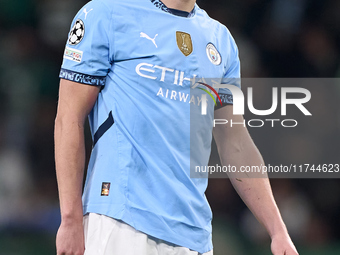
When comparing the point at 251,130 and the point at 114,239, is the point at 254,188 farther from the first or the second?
the point at 251,130

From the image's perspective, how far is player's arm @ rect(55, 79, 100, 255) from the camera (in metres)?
1.65

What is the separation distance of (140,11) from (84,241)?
2.61ft

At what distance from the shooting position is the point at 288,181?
16.9 feet

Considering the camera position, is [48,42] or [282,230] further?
[48,42]

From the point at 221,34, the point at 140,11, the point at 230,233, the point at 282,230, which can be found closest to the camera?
the point at 140,11

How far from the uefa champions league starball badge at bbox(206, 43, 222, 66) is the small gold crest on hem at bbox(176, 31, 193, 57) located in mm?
108

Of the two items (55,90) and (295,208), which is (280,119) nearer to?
(295,208)

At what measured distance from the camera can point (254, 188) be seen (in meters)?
2.10

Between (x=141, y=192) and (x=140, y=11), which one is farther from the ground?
(x=140, y=11)

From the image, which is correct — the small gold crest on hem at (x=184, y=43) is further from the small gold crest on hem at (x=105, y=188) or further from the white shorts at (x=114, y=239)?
the white shorts at (x=114, y=239)

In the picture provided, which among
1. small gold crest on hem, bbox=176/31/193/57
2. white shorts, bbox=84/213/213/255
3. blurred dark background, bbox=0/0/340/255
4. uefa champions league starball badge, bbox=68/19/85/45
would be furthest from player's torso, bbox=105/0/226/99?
blurred dark background, bbox=0/0/340/255

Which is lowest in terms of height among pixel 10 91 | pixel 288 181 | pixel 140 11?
pixel 288 181

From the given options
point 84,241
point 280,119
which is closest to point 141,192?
point 84,241

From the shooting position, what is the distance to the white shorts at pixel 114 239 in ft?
5.51
